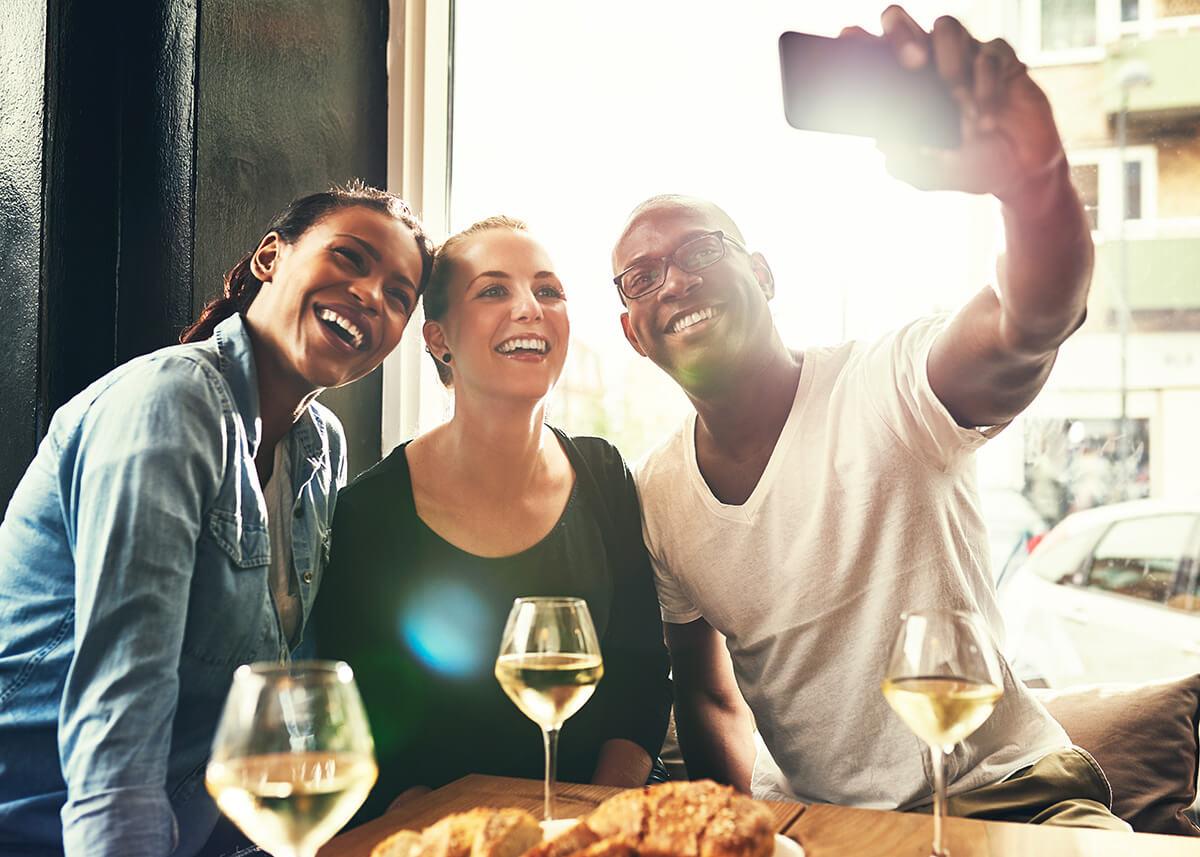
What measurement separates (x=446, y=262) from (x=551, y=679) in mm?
1044

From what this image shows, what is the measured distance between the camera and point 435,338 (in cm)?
194

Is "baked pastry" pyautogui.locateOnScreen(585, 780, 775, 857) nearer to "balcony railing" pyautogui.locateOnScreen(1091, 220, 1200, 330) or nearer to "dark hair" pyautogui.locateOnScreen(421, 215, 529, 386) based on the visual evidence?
"dark hair" pyautogui.locateOnScreen(421, 215, 529, 386)

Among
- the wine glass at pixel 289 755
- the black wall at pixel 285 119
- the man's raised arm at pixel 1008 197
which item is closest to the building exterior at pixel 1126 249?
the man's raised arm at pixel 1008 197

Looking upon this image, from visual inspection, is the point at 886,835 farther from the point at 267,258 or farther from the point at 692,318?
the point at 267,258

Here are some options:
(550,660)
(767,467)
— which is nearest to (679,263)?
(767,467)

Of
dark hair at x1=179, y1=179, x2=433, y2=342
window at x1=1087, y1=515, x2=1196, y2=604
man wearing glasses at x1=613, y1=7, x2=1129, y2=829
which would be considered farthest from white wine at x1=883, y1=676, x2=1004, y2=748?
window at x1=1087, y1=515, x2=1196, y2=604

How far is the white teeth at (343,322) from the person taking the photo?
1544 millimetres

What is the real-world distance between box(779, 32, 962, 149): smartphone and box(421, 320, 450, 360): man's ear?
1015 mm

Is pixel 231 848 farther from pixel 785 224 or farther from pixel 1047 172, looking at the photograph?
pixel 785 224

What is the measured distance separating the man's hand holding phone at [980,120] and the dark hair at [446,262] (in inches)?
37.7

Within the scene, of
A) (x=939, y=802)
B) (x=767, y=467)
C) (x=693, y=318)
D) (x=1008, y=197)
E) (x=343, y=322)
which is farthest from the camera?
(x=693, y=318)

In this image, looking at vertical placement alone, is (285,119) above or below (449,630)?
above

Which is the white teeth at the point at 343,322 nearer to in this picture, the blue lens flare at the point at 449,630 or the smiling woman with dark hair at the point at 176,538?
the smiling woman with dark hair at the point at 176,538

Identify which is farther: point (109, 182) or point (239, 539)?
point (109, 182)
